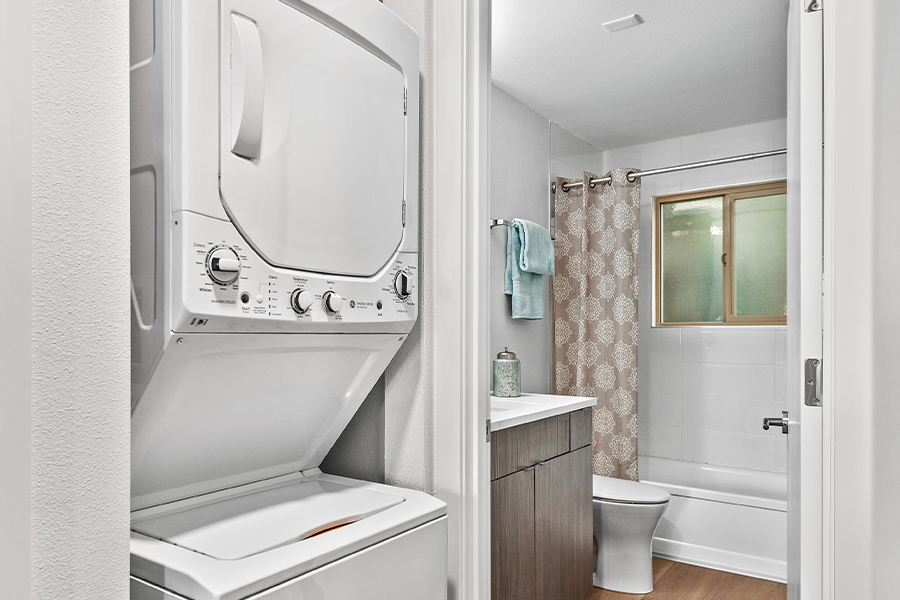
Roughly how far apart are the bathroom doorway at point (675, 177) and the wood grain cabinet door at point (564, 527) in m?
0.78

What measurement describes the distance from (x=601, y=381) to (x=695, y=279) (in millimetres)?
985

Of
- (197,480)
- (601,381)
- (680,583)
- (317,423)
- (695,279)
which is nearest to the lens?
(197,480)

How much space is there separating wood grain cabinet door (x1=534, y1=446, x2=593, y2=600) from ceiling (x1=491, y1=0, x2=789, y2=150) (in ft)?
→ 5.70

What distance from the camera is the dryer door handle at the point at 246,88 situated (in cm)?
98

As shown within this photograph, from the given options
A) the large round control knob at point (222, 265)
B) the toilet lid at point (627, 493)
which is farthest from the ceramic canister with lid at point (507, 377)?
the large round control knob at point (222, 265)

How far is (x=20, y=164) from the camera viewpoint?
70 cm

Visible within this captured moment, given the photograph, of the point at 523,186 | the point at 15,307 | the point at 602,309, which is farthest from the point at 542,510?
the point at 15,307

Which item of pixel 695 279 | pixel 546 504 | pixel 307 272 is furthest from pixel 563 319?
pixel 307 272

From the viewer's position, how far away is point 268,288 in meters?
1.04

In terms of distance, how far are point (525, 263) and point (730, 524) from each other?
176 cm

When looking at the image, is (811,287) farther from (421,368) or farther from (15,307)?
(15,307)

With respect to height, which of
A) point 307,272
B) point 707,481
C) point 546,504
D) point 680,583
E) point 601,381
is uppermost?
point 307,272

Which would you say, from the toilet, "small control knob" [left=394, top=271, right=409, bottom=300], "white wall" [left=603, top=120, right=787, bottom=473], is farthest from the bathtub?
"small control knob" [left=394, top=271, right=409, bottom=300]

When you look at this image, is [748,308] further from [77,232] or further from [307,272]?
[77,232]
